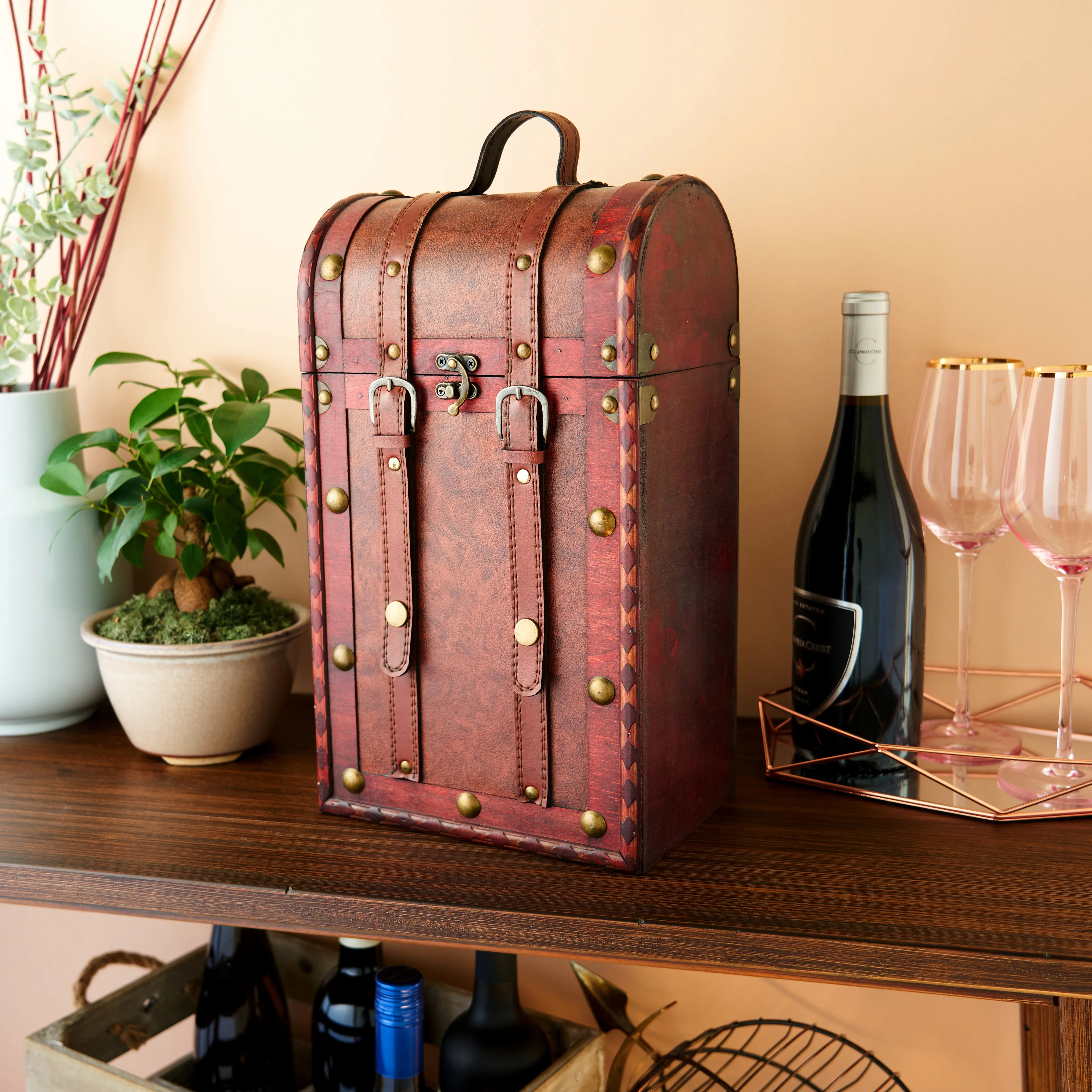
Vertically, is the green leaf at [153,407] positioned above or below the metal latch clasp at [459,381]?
below

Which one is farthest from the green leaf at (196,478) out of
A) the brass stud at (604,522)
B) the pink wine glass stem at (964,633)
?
the pink wine glass stem at (964,633)

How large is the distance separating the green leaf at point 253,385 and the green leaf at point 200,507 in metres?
0.13

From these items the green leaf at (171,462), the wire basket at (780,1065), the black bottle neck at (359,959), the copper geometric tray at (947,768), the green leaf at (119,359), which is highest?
the green leaf at (119,359)

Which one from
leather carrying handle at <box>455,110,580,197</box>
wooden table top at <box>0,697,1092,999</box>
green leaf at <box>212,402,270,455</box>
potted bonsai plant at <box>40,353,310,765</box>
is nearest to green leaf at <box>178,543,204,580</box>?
potted bonsai plant at <box>40,353,310,765</box>

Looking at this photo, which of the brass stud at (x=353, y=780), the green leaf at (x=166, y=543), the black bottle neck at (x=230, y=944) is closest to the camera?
the brass stud at (x=353, y=780)

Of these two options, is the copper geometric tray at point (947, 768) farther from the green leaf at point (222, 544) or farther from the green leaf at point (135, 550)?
the green leaf at point (135, 550)

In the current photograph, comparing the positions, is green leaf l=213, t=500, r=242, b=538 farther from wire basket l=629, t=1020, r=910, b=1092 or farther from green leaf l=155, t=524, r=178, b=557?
wire basket l=629, t=1020, r=910, b=1092

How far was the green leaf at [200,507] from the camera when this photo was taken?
3.20 feet

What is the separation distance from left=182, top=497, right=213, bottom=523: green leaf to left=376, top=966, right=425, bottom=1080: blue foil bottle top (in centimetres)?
45

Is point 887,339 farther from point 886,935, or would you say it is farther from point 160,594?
point 160,594

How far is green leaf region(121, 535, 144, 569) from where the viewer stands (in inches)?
40.2

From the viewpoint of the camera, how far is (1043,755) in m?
0.89

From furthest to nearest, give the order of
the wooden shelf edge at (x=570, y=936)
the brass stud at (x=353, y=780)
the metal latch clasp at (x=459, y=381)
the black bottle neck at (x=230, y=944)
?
1. the black bottle neck at (x=230, y=944)
2. the brass stud at (x=353, y=780)
3. the metal latch clasp at (x=459, y=381)
4. the wooden shelf edge at (x=570, y=936)

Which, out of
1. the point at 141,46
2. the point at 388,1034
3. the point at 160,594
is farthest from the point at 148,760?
the point at 141,46
